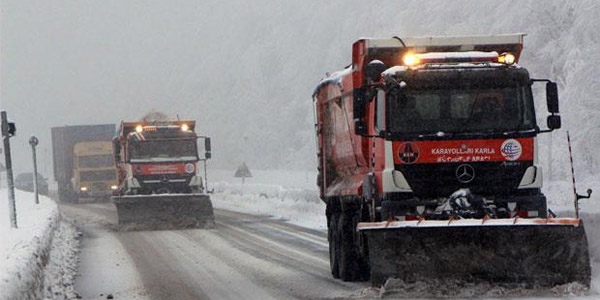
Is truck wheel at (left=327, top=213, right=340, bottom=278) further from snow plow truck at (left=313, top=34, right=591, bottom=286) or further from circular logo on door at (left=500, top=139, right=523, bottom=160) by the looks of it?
circular logo on door at (left=500, top=139, right=523, bottom=160)

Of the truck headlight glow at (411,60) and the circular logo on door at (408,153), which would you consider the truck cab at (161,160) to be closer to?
the truck headlight glow at (411,60)

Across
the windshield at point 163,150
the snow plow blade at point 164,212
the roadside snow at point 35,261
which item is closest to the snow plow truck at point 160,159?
the windshield at point 163,150

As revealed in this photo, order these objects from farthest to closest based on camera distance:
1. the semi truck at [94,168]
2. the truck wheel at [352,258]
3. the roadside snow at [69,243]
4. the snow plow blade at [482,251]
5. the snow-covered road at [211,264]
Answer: the semi truck at [94,168], the truck wheel at [352,258], the snow-covered road at [211,264], the snow plow blade at [482,251], the roadside snow at [69,243]

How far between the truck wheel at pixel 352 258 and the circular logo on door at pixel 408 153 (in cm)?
187

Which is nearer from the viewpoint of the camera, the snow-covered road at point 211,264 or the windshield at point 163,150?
the snow-covered road at point 211,264

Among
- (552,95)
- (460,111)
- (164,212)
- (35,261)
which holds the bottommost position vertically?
(164,212)

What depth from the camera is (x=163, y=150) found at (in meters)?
29.2

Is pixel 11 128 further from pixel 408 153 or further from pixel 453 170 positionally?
pixel 453 170

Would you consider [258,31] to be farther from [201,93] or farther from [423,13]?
[423,13]

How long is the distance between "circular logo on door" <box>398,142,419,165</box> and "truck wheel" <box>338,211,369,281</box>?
6.14 ft

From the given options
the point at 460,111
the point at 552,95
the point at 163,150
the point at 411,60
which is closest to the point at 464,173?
the point at 460,111

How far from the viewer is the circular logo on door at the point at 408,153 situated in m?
12.5

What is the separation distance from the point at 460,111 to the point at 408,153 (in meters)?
0.82

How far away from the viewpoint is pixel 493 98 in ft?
41.6
